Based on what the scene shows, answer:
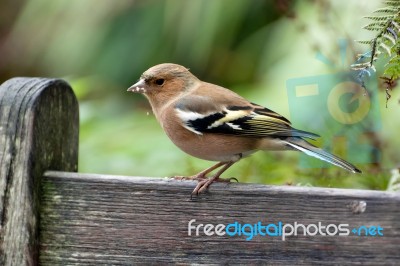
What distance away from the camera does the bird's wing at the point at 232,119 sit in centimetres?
269

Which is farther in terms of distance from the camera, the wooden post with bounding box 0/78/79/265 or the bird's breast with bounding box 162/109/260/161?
the bird's breast with bounding box 162/109/260/161

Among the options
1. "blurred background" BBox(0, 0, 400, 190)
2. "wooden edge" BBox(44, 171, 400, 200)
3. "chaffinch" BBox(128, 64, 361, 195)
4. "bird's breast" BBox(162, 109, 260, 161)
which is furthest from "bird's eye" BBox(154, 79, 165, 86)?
"wooden edge" BBox(44, 171, 400, 200)

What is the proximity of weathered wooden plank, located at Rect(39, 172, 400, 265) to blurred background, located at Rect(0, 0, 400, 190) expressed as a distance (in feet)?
4.93

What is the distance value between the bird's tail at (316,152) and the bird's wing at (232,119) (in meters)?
0.03

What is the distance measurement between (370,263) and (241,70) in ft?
13.7

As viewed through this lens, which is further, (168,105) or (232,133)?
(168,105)

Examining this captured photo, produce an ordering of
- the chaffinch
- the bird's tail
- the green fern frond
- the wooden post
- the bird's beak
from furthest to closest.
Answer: the bird's beak
the chaffinch
the bird's tail
the wooden post
the green fern frond

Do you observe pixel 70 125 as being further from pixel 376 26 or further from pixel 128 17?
pixel 128 17

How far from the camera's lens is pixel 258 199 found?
1983 millimetres

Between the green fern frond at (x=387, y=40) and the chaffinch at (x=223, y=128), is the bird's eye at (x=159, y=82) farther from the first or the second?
the green fern frond at (x=387, y=40)

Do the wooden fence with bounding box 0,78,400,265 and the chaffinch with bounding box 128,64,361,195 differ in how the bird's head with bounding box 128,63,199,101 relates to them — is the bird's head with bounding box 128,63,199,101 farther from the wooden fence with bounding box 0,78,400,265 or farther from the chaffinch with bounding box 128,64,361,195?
the wooden fence with bounding box 0,78,400,265

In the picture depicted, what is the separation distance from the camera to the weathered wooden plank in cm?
184

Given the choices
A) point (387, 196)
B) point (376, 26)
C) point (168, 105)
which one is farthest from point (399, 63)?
point (168, 105)

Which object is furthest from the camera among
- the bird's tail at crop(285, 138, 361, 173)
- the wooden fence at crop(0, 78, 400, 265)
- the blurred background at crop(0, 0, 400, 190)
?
the blurred background at crop(0, 0, 400, 190)
